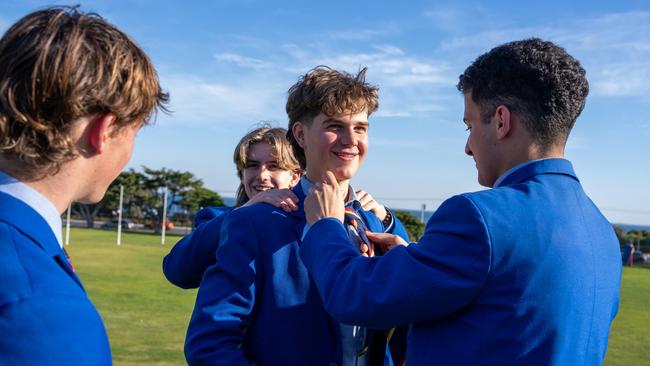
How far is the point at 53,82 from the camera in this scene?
5.17 feet

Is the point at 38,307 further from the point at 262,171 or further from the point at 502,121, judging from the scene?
the point at 262,171

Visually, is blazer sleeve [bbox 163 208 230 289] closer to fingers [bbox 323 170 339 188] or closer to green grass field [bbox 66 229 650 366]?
fingers [bbox 323 170 339 188]

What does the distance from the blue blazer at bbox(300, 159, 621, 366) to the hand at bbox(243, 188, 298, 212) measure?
0.73 metres

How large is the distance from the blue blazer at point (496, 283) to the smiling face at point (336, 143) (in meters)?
0.90

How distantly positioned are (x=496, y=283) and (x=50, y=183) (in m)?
1.36

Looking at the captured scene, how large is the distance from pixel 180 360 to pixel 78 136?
772cm

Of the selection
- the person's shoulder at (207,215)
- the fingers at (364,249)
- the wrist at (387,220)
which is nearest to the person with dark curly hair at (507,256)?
the fingers at (364,249)

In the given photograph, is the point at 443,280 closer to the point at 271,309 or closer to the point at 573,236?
the point at 573,236

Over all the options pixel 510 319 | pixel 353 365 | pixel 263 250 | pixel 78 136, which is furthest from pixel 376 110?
pixel 78 136

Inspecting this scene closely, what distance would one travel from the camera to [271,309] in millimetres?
2785

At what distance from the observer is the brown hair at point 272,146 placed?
4.32 metres

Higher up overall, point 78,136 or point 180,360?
point 78,136

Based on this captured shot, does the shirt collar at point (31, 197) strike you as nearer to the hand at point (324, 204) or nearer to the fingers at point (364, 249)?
the hand at point (324, 204)

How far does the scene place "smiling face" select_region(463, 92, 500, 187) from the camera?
2.43 meters
